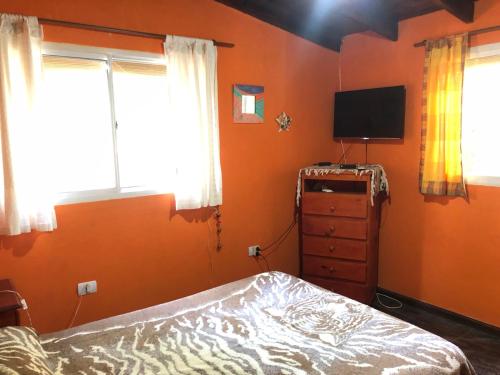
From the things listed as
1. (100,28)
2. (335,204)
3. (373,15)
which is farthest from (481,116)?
(100,28)

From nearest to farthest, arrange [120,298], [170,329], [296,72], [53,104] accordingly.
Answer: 1. [170,329]
2. [53,104]
3. [120,298]
4. [296,72]

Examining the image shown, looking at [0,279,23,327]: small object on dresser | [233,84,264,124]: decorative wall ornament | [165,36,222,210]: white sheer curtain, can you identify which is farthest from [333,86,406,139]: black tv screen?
[0,279,23,327]: small object on dresser

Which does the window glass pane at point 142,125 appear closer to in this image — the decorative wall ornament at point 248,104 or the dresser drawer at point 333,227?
the decorative wall ornament at point 248,104

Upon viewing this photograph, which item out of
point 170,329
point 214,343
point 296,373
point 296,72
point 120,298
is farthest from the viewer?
point 296,72

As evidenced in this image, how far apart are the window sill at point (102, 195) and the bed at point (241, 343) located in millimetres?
1010

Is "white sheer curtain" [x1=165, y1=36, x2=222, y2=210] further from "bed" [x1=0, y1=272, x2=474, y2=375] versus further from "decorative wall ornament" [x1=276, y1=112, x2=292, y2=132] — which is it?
"bed" [x1=0, y1=272, x2=474, y2=375]

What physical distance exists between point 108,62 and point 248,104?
1.19m

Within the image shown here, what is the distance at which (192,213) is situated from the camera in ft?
10.3

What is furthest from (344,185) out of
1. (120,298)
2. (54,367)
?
(54,367)

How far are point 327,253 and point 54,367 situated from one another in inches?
93.3

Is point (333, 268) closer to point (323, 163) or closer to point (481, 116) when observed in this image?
point (323, 163)

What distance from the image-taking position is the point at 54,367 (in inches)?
61.1

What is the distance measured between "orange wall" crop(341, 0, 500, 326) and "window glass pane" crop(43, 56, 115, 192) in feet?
7.80

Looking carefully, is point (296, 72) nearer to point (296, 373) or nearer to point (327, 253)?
point (327, 253)
